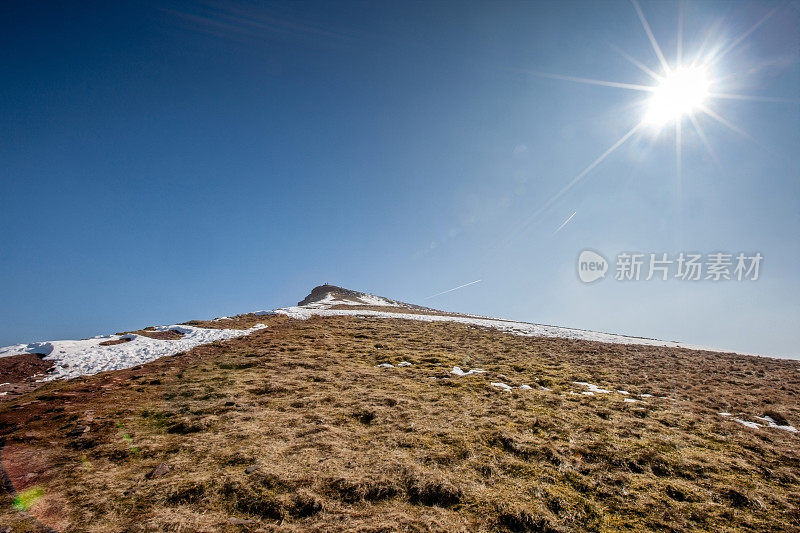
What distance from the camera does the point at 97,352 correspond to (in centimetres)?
1362

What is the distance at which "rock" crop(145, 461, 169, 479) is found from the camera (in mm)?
5527

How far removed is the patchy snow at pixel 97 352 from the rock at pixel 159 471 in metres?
9.28

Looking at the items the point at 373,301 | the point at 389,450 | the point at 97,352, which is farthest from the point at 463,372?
the point at 373,301

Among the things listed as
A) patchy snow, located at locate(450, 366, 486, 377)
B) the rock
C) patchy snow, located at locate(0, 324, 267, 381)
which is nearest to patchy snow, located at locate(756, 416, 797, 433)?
patchy snow, located at locate(450, 366, 486, 377)

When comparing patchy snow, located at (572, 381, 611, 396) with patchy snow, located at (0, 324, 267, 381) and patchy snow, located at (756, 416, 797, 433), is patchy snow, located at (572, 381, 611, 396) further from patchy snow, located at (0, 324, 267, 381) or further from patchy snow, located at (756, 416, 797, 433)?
patchy snow, located at (0, 324, 267, 381)

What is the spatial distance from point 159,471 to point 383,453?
3.96m

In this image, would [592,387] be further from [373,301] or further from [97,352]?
[373,301]

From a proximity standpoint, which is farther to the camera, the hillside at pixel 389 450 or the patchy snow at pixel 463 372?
the patchy snow at pixel 463 372

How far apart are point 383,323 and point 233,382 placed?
49.0ft

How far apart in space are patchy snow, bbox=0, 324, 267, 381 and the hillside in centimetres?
84

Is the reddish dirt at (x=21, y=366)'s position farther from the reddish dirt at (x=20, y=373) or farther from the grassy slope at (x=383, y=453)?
the grassy slope at (x=383, y=453)

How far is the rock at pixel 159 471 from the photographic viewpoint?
18.1 ft

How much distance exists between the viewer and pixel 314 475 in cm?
545

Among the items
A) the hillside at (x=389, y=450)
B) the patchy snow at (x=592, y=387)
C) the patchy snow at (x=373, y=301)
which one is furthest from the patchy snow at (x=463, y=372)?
the patchy snow at (x=373, y=301)
